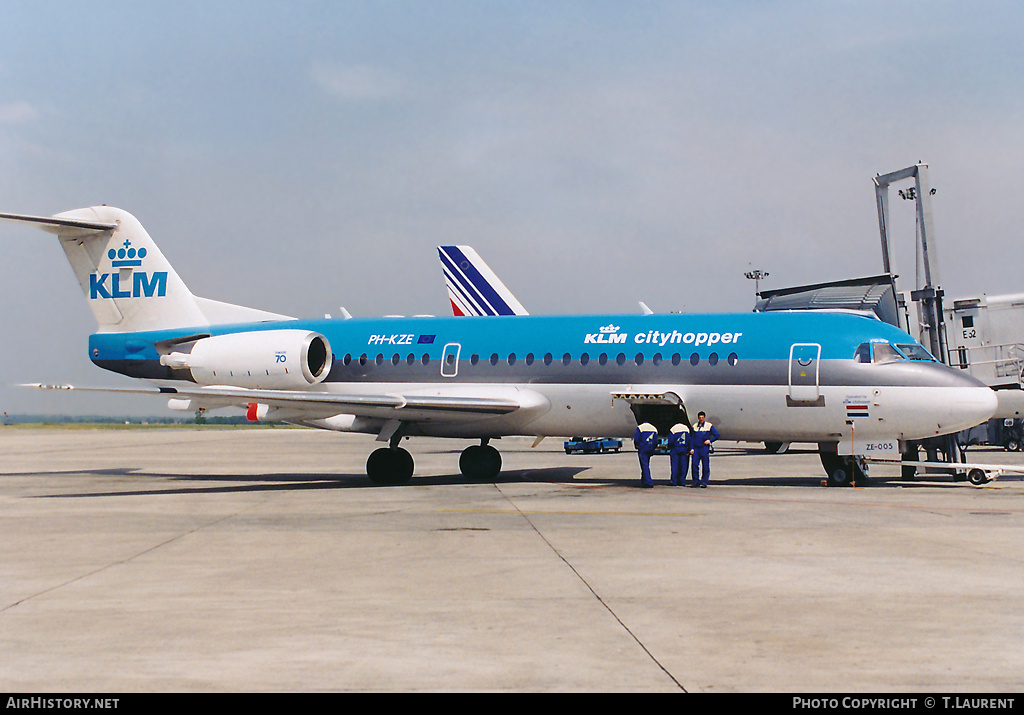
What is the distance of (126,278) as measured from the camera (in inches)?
1043

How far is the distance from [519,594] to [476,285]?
42624mm

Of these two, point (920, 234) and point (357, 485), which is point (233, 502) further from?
point (920, 234)

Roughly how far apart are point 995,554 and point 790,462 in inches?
787

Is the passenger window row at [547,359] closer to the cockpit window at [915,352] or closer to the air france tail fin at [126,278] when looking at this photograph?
the cockpit window at [915,352]

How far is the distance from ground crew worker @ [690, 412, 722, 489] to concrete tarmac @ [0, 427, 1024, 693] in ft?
6.49

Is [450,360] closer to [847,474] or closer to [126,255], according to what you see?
[847,474]

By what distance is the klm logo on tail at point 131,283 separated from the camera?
26422 millimetres

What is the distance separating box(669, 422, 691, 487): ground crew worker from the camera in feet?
66.0

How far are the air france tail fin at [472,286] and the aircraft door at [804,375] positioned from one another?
30736mm

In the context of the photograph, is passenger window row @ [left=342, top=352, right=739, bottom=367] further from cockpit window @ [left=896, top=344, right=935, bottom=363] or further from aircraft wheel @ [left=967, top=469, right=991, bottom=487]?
aircraft wheel @ [left=967, top=469, right=991, bottom=487]

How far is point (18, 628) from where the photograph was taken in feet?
24.0

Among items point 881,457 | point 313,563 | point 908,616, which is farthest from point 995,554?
point 881,457

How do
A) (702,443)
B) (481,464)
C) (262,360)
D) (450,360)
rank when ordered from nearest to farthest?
1. (702,443)
2. (450,360)
3. (262,360)
4. (481,464)

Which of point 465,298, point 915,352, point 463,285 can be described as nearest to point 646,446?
point 915,352
